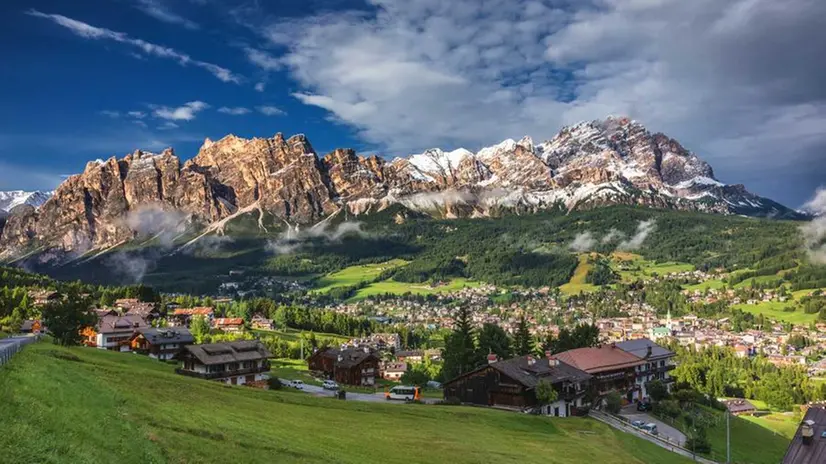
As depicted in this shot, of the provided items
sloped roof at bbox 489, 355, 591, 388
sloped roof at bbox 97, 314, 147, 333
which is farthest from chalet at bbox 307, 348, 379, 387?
sloped roof at bbox 489, 355, 591, 388

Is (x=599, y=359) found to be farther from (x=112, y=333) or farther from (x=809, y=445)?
(x=112, y=333)

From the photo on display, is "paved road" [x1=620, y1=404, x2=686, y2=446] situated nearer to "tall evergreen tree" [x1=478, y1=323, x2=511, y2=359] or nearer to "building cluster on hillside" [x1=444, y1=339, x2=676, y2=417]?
"building cluster on hillside" [x1=444, y1=339, x2=676, y2=417]

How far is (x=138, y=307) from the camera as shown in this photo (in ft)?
591

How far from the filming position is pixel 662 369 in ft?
361

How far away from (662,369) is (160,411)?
99789mm

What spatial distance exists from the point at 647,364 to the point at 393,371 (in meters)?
59.7

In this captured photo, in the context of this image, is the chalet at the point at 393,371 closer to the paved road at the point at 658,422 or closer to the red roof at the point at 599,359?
the red roof at the point at 599,359

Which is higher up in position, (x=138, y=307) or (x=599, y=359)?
(x=138, y=307)

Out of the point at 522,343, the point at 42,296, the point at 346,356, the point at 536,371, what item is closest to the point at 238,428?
the point at 536,371

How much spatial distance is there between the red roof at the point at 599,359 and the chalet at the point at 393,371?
49.5 metres

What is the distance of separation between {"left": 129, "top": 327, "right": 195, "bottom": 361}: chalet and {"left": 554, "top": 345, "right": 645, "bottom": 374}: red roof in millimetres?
76582

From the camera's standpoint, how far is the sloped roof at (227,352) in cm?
8956

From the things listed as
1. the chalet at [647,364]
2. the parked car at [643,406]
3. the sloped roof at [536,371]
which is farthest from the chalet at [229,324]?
the parked car at [643,406]

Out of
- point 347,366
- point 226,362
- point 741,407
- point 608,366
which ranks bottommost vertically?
point 741,407
